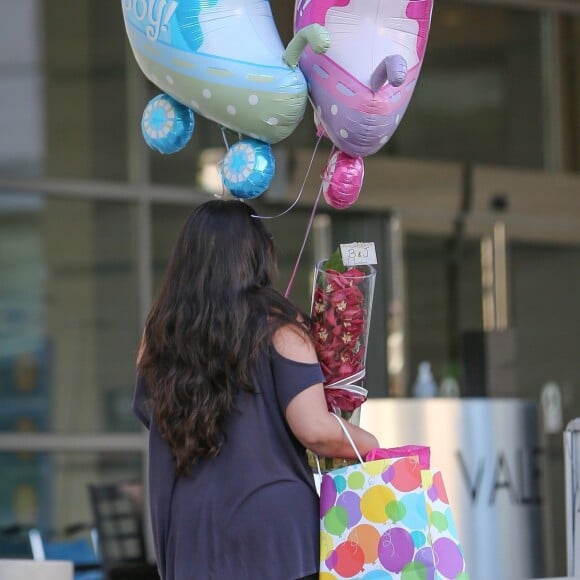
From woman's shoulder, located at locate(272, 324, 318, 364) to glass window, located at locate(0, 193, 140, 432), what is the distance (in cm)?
592

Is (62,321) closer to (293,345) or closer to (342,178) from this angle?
(342,178)

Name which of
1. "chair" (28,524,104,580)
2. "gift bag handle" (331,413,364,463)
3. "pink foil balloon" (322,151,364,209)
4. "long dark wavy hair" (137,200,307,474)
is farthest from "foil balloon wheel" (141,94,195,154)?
"chair" (28,524,104,580)

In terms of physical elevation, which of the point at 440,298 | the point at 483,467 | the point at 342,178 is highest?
the point at 342,178

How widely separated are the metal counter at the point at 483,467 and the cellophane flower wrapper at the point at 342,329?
8.74ft

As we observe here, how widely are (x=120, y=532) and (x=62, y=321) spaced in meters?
2.17

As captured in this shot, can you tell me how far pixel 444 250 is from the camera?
9477 millimetres

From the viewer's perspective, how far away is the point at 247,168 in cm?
291

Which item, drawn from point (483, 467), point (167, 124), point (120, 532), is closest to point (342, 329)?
point (167, 124)

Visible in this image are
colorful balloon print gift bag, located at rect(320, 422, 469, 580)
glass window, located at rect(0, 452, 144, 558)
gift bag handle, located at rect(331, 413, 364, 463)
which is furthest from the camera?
glass window, located at rect(0, 452, 144, 558)

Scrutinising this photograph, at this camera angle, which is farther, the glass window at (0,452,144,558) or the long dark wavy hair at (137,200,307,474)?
the glass window at (0,452,144,558)

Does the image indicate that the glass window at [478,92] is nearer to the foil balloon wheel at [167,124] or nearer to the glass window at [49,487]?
the glass window at [49,487]

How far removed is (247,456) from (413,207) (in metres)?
6.94

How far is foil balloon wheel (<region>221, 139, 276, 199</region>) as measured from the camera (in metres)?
2.91

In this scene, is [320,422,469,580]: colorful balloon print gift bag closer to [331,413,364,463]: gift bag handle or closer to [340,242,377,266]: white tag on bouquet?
[331,413,364,463]: gift bag handle
